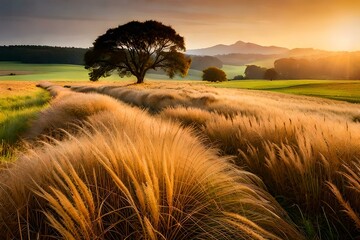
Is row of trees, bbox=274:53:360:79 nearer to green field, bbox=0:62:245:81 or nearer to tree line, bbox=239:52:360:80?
tree line, bbox=239:52:360:80

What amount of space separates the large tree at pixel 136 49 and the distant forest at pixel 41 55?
100 meters

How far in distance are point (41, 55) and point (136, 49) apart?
372ft

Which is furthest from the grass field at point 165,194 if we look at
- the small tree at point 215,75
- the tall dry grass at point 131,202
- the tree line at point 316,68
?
the tree line at point 316,68

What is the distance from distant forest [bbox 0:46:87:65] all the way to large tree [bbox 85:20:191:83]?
100369mm

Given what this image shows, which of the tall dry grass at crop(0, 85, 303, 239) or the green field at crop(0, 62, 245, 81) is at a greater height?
the tall dry grass at crop(0, 85, 303, 239)

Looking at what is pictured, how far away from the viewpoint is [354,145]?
3592 mm

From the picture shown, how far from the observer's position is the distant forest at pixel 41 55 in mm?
141238

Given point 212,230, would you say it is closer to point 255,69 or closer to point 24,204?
point 24,204

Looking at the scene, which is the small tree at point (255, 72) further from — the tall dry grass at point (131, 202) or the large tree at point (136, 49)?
the tall dry grass at point (131, 202)

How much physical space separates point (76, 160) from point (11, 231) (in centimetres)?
66

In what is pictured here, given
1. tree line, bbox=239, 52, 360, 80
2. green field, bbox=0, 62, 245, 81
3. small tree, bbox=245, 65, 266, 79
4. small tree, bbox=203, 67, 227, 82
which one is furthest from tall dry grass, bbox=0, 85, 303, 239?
small tree, bbox=245, 65, 266, 79

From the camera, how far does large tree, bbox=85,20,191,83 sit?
43156mm

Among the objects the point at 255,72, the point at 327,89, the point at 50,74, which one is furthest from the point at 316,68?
the point at 50,74

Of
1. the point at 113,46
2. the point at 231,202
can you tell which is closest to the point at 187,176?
the point at 231,202
